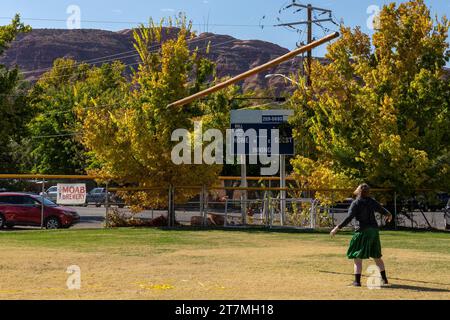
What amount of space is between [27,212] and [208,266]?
15.4 meters

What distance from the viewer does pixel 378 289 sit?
37.9 ft

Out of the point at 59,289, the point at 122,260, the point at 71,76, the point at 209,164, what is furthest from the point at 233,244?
the point at 71,76

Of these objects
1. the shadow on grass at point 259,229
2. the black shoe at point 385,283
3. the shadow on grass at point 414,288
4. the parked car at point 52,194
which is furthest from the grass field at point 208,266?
the parked car at point 52,194

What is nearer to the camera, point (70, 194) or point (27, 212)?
point (27, 212)

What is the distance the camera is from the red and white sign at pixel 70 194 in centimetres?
2908

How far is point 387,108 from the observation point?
2866 cm

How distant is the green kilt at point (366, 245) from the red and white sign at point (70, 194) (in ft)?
61.0

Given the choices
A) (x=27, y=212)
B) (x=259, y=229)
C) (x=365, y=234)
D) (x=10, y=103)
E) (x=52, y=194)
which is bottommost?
(x=259, y=229)

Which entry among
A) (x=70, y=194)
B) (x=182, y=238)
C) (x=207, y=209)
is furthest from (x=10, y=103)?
(x=182, y=238)

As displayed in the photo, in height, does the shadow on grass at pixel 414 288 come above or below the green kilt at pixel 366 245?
below

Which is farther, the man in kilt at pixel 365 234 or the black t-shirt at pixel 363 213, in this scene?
the black t-shirt at pixel 363 213

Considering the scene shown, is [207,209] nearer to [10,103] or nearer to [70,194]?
[70,194]

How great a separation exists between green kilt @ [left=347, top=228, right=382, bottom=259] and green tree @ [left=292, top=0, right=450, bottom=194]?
16.0 meters

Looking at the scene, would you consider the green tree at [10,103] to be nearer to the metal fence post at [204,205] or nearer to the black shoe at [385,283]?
the metal fence post at [204,205]
